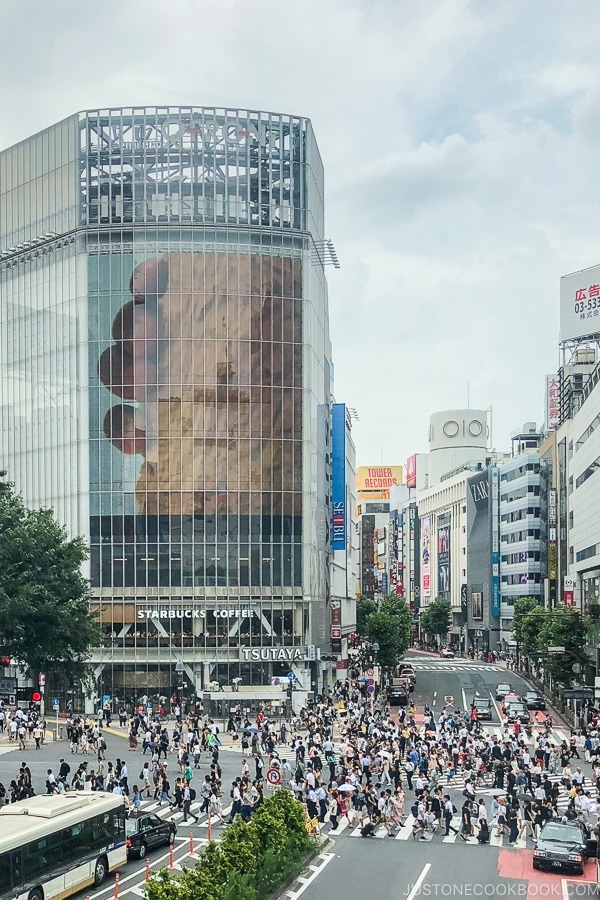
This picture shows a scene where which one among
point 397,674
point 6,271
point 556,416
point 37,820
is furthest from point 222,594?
point 556,416

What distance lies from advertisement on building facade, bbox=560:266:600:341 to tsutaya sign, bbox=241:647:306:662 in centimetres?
4417

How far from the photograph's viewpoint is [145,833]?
118 ft

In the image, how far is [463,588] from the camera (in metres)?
181

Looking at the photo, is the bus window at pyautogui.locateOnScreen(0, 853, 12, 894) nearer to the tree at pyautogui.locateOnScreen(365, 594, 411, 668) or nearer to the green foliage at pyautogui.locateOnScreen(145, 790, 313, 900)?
the green foliage at pyautogui.locateOnScreen(145, 790, 313, 900)

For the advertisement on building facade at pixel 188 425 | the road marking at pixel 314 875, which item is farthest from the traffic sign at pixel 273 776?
the advertisement on building facade at pixel 188 425

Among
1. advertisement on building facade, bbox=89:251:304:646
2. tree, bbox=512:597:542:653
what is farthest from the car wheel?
tree, bbox=512:597:542:653

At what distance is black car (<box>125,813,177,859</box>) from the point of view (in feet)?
116

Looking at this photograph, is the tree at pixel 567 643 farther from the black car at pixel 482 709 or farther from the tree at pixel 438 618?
the tree at pixel 438 618

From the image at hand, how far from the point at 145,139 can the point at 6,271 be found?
18.2 m

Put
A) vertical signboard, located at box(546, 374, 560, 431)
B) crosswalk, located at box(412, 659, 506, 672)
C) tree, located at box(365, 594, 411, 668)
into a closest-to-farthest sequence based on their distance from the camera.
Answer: tree, located at box(365, 594, 411, 668)
crosswalk, located at box(412, 659, 506, 672)
vertical signboard, located at box(546, 374, 560, 431)

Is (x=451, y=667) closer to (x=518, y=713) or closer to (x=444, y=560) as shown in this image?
(x=518, y=713)

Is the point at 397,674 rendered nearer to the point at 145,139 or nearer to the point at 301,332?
the point at 301,332

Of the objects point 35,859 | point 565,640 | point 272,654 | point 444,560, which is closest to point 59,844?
point 35,859

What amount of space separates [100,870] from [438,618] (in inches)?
5935
